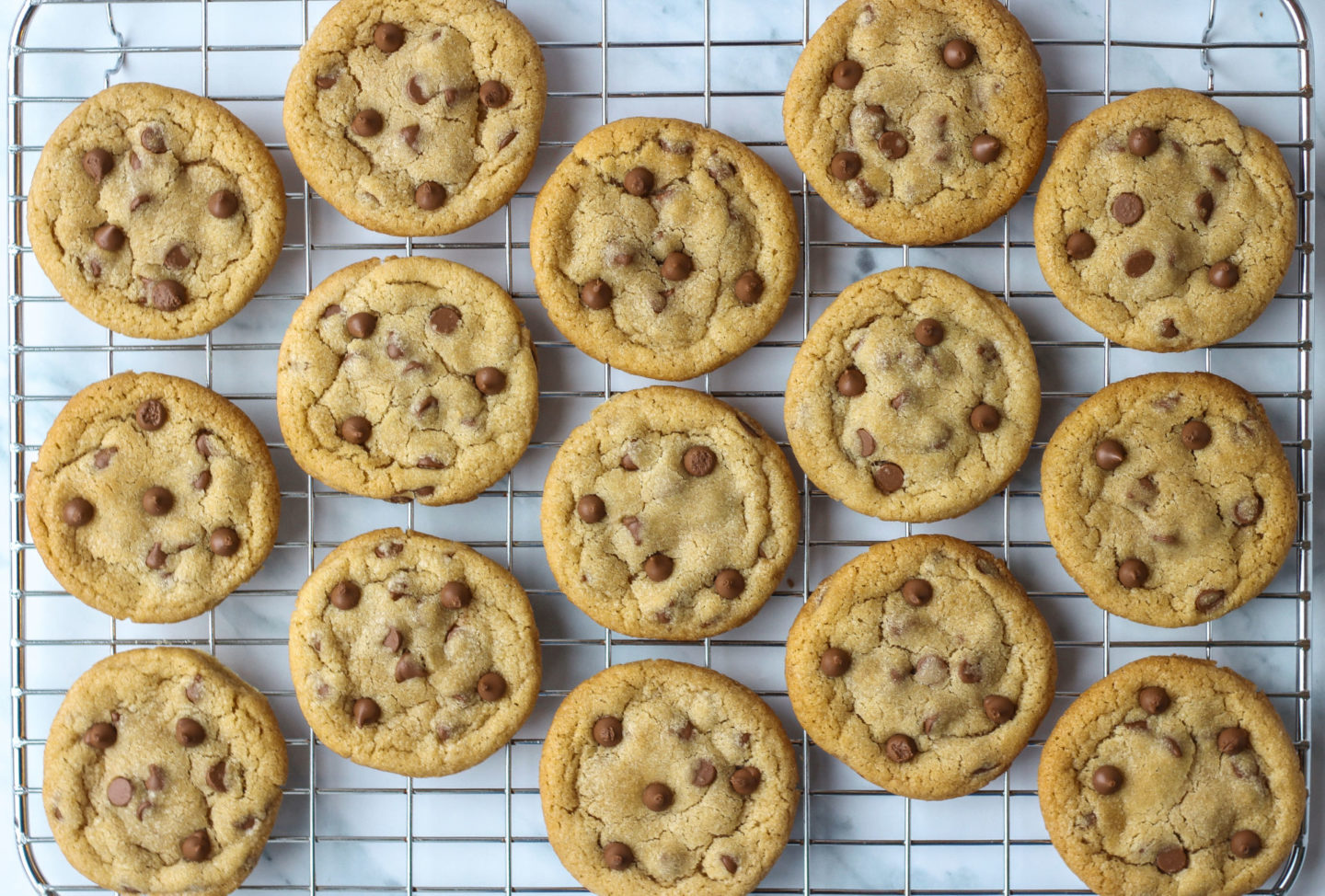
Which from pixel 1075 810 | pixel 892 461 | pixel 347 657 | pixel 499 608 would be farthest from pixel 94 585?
pixel 1075 810

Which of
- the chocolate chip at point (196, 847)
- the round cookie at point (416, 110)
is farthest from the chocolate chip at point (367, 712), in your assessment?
the round cookie at point (416, 110)

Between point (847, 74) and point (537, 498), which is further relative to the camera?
point (537, 498)

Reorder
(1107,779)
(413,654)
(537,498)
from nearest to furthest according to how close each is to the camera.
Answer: (1107,779)
(413,654)
(537,498)

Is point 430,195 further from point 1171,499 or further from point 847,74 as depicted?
point 1171,499

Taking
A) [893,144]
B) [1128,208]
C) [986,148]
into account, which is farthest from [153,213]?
[1128,208]

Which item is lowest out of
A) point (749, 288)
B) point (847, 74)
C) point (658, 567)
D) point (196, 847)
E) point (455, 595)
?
point (196, 847)

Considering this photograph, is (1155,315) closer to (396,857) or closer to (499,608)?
(499,608)

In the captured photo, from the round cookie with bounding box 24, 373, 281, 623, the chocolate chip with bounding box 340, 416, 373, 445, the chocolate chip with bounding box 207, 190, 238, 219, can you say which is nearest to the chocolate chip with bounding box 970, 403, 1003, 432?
the chocolate chip with bounding box 340, 416, 373, 445
